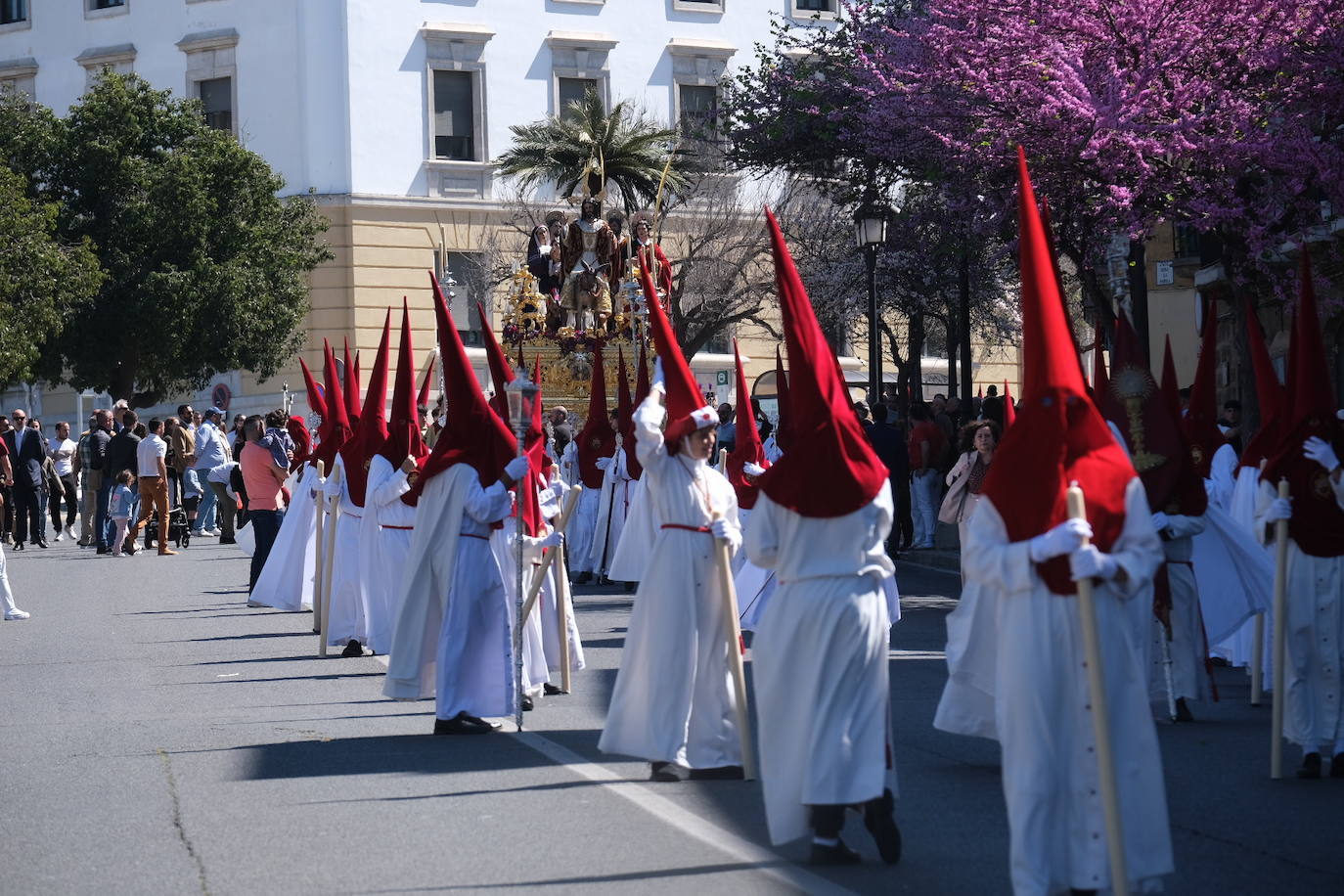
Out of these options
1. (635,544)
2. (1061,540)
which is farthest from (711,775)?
(635,544)

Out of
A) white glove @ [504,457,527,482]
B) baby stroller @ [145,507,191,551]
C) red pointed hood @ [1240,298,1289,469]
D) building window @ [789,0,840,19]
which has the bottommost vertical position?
baby stroller @ [145,507,191,551]

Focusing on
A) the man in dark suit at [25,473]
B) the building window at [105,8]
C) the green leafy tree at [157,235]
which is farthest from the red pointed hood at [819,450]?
the building window at [105,8]

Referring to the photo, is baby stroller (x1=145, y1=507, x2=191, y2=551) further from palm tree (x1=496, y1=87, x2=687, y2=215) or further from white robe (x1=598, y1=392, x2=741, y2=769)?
white robe (x1=598, y1=392, x2=741, y2=769)

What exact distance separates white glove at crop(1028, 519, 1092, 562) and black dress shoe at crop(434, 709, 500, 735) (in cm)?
505

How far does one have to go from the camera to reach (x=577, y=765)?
9641mm

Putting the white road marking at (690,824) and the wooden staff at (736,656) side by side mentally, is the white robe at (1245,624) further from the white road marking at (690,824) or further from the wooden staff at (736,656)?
the white road marking at (690,824)

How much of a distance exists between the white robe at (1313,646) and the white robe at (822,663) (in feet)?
8.84

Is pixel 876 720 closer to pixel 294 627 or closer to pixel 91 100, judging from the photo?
pixel 294 627

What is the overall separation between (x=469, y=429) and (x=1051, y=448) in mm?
4955

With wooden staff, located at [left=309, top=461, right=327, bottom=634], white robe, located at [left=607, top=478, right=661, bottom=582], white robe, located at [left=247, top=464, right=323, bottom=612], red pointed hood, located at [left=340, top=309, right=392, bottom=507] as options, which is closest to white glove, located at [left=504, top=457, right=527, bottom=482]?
red pointed hood, located at [left=340, top=309, right=392, bottom=507]

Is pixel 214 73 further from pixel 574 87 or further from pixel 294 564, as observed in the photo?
pixel 294 564

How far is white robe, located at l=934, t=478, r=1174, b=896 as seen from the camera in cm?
618

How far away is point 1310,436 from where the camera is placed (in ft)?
30.6

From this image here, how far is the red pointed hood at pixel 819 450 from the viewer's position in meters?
7.49
